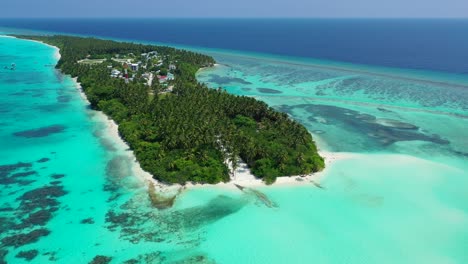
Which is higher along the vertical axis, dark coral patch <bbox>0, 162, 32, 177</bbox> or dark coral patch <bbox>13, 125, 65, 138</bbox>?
dark coral patch <bbox>13, 125, 65, 138</bbox>

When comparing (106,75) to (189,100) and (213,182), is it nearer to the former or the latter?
(189,100)

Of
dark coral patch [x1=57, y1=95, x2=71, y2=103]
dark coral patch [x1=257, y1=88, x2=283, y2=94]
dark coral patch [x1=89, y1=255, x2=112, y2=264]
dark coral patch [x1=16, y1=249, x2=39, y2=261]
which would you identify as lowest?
dark coral patch [x1=16, y1=249, x2=39, y2=261]

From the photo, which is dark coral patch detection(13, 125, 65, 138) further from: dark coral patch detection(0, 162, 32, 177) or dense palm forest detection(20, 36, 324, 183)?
dark coral patch detection(0, 162, 32, 177)

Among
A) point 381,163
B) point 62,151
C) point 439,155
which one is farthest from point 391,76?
point 62,151

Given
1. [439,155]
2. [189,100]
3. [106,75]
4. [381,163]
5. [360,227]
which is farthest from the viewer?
[106,75]

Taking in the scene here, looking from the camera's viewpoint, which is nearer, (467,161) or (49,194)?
(49,194)

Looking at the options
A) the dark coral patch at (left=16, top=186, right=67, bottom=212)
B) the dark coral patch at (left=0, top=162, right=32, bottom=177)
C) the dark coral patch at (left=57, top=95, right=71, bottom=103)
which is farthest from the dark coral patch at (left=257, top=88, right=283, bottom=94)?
the dark coral patch at (left=16, top=186, right=67, bottom=212)

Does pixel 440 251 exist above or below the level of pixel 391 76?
below

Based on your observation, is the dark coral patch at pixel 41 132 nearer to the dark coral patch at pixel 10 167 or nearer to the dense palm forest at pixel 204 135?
the dense palm forest at pixel 204 135
